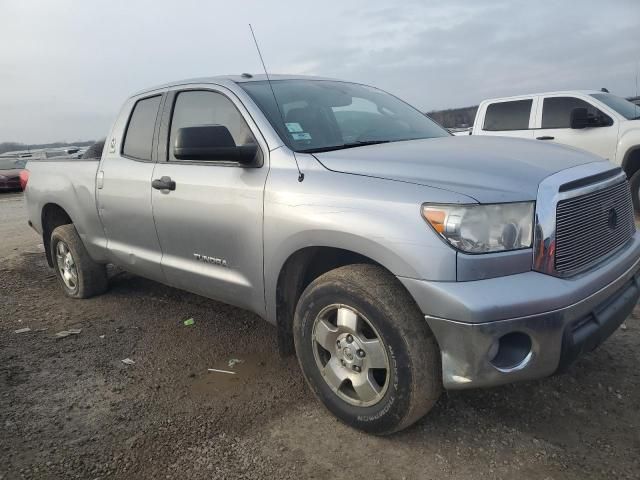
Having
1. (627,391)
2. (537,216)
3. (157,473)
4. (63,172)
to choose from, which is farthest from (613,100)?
(157,473)

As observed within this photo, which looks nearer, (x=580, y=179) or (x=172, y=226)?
(x=580, y=179)

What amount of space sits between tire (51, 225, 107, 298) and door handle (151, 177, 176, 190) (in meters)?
1.66

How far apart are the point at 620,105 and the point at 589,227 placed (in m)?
6.94

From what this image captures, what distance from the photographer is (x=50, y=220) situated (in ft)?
17.3

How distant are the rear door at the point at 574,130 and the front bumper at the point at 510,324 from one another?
622 centimetres

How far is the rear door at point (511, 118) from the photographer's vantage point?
857 centimetres

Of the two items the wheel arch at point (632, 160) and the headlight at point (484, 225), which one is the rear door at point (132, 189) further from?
the wheel arch at point (632, 160)

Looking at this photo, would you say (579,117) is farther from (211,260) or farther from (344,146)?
(211,260)

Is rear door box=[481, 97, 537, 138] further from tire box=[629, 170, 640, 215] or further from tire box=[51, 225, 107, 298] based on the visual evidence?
tire box=[51, 225, 107, 298]

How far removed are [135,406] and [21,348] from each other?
1.53m

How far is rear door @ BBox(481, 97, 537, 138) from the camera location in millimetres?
8570

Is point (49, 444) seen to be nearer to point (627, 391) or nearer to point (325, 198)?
point (325, 198)

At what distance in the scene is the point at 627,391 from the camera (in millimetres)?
2867

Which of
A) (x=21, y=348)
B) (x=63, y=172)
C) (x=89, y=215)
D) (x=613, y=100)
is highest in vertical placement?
(x=613, y=100)
